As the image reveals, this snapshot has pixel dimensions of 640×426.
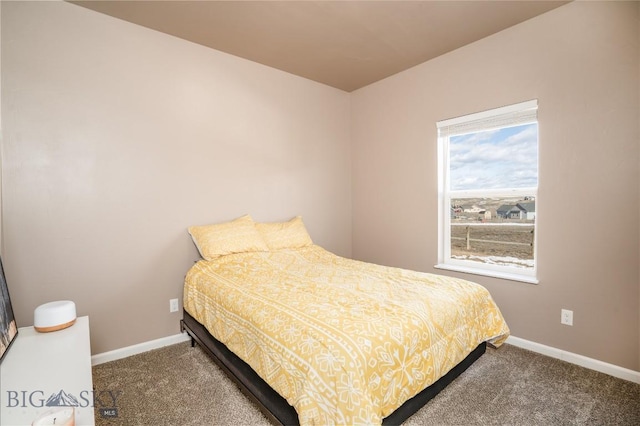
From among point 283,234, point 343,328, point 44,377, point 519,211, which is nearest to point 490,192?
point 519,211

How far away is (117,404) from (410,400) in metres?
1.73

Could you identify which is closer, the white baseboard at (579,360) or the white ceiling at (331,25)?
the white baseboard at (579,360)

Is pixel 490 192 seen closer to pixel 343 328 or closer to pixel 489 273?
pixel 489 273

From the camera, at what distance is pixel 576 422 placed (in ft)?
5.48

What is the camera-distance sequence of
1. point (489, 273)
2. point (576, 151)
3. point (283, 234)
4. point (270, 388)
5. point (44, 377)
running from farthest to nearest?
1. point (283, 234)
2. point (489, 273)
3. point (576, 151)
4. point (270, 388)
5. point (44, 377)

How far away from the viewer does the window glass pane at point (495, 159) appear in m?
2.60

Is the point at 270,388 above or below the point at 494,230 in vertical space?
below

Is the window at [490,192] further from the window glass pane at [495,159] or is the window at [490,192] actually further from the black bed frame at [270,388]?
the black bed frame at [270,388]

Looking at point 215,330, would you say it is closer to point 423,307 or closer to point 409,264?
point 423,307

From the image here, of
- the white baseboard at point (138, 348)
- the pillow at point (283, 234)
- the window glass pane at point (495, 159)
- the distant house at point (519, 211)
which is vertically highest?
the window glass pane at point (495, 159)

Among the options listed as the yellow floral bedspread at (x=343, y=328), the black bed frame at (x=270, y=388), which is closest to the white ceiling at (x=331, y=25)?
the yellow floral bedspread at (x=343, y=328)

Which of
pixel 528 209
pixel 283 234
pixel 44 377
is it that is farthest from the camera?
pixel 283 234

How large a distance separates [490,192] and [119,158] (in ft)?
10.5

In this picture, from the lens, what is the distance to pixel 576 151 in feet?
7.42
